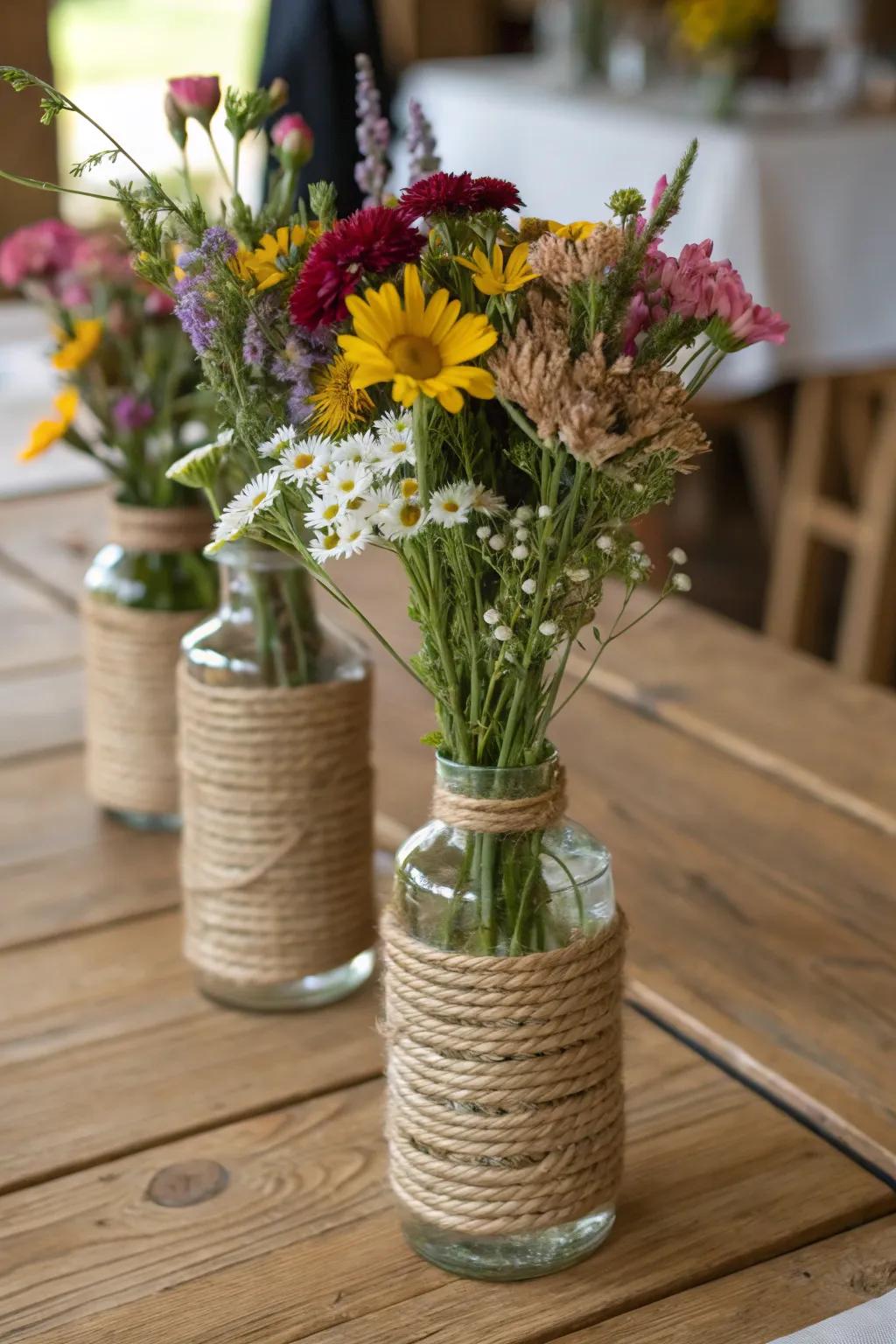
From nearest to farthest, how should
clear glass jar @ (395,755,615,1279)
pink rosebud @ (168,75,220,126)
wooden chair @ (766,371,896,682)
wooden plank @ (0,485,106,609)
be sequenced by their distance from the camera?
clear glass jar @ (395,755,615,1279) < pink rosebud @ (168,75,220,126) < wooden plank @ (0,485,106,609) < wooden chair @ (766,371,896,682)

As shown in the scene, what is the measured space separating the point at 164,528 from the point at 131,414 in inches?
2.9

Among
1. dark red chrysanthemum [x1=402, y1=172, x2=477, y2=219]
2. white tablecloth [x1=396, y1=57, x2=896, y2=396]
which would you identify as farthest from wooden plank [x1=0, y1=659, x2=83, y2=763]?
white tablecloth [x1=396, y1=57, x2=896, y2=396]

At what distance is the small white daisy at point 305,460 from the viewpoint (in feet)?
1.89

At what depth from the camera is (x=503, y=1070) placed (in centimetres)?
63

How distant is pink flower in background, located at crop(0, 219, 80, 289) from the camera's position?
3.50ft

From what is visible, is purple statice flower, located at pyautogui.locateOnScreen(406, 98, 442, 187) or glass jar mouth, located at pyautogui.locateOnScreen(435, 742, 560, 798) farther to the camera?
purple statice flower, located at pyautogui.locateOnScreen(406, 98, 442, 187)

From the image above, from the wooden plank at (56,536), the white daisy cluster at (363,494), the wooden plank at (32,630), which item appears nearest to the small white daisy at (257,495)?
the white daisy cluster at (363,494)

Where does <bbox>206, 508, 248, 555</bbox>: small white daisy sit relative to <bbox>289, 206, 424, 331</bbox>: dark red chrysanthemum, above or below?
below

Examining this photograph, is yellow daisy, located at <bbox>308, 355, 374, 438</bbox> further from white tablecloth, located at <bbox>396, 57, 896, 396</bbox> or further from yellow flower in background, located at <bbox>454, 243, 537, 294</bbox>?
white tablecloth, located at <bbox>396, 57, 896, 396</bbox>

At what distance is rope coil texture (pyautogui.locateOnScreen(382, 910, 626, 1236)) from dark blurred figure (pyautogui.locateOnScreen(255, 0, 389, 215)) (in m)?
2.30

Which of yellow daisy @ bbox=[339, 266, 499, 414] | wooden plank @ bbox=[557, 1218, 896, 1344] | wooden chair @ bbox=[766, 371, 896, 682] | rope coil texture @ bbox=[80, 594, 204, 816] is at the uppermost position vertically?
yellow daisy @ bbox=[339, 266, 499, 414]

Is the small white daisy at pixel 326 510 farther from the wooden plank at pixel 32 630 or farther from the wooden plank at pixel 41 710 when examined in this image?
the wooden plank at pixel 32 630

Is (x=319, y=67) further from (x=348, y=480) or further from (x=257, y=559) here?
(x=348, y=480)

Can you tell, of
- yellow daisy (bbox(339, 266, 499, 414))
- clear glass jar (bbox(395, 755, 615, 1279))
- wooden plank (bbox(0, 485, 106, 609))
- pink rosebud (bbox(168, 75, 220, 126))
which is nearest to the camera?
yellow daisy (bbox(339, 266, 499, 414))
